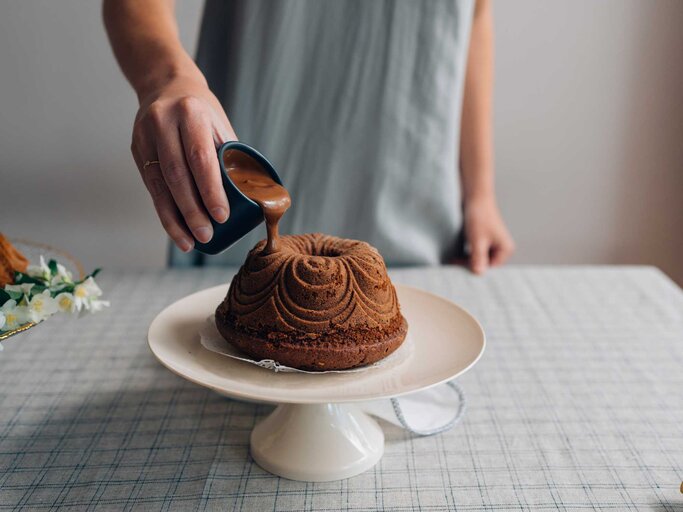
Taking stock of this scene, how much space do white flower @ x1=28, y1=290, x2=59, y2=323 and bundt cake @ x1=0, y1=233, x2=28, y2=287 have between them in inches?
4.5

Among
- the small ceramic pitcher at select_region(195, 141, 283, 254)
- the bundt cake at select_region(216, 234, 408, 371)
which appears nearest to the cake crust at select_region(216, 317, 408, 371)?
the bundt cake at select_region(216, 234, 408, 371)

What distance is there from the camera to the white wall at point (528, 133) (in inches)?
106

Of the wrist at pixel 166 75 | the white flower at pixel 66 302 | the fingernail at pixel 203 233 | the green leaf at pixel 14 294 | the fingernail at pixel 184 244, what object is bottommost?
the white flower at pixel 66 302

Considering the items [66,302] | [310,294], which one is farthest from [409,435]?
[66,302]

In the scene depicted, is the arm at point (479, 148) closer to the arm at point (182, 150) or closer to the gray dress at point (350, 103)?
the gray dress at point (350, 103)

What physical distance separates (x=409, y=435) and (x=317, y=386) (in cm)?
22

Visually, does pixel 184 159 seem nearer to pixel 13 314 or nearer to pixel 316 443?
pixel 13 314

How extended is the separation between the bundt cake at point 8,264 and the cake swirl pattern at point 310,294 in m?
0.32

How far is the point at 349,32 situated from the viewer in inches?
63.1

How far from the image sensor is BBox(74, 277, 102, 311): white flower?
925mm

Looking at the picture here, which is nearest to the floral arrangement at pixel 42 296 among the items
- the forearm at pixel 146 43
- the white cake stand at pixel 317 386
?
the white cake stand at pixel 317 386

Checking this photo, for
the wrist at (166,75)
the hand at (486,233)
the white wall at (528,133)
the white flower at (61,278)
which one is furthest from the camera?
the white wall at (528,133)

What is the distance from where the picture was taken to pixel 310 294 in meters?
0.92

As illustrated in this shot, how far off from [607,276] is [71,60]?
7.29ft
